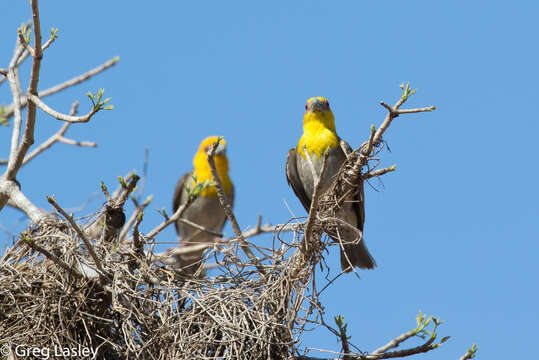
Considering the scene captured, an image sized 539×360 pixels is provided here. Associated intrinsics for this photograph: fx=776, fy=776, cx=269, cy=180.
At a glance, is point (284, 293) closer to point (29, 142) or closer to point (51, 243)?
point (51, 243)

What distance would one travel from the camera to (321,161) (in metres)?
6.29

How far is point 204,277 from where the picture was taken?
5023 millimetres

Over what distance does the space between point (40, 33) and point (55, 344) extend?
1757 mm

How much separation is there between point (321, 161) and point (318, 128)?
384 mm

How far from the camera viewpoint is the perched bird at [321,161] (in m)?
6.23

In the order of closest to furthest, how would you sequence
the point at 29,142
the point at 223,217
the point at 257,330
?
the point at 257,330 → the point at 29,142 → the point at 223,217

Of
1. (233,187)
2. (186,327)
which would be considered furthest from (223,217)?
(186,327)

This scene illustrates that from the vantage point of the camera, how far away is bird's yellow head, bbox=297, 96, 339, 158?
637 centimetres

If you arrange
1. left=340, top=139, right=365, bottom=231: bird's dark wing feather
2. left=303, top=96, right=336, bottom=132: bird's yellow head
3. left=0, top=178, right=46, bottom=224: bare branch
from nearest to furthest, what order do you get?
left=0, top=178, right=46, bottom=224: bare branch → left=340, top=139, right=365, bottom=231: bird's dark wing feather → left=303, top=96, right=336, bottom=132: bird's yellow head

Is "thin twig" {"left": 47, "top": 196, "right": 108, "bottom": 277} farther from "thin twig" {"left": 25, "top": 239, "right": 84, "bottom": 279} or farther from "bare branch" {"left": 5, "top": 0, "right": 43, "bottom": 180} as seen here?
"bare branch" {"left": 5, "top": 0, "right": 43, "bottom": 180}

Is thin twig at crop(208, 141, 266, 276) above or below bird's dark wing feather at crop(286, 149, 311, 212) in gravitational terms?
below

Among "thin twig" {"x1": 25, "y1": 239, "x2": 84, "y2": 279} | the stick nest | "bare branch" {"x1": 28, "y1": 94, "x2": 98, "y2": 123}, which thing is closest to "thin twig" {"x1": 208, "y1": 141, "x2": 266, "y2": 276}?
the stick nest

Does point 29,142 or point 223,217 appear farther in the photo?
point 223,217

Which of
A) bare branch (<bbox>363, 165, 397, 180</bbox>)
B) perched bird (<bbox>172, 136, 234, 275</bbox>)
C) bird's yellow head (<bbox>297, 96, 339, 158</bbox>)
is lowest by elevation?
bare branch (<bbox>363, 165, 397, 180</bbox>)
